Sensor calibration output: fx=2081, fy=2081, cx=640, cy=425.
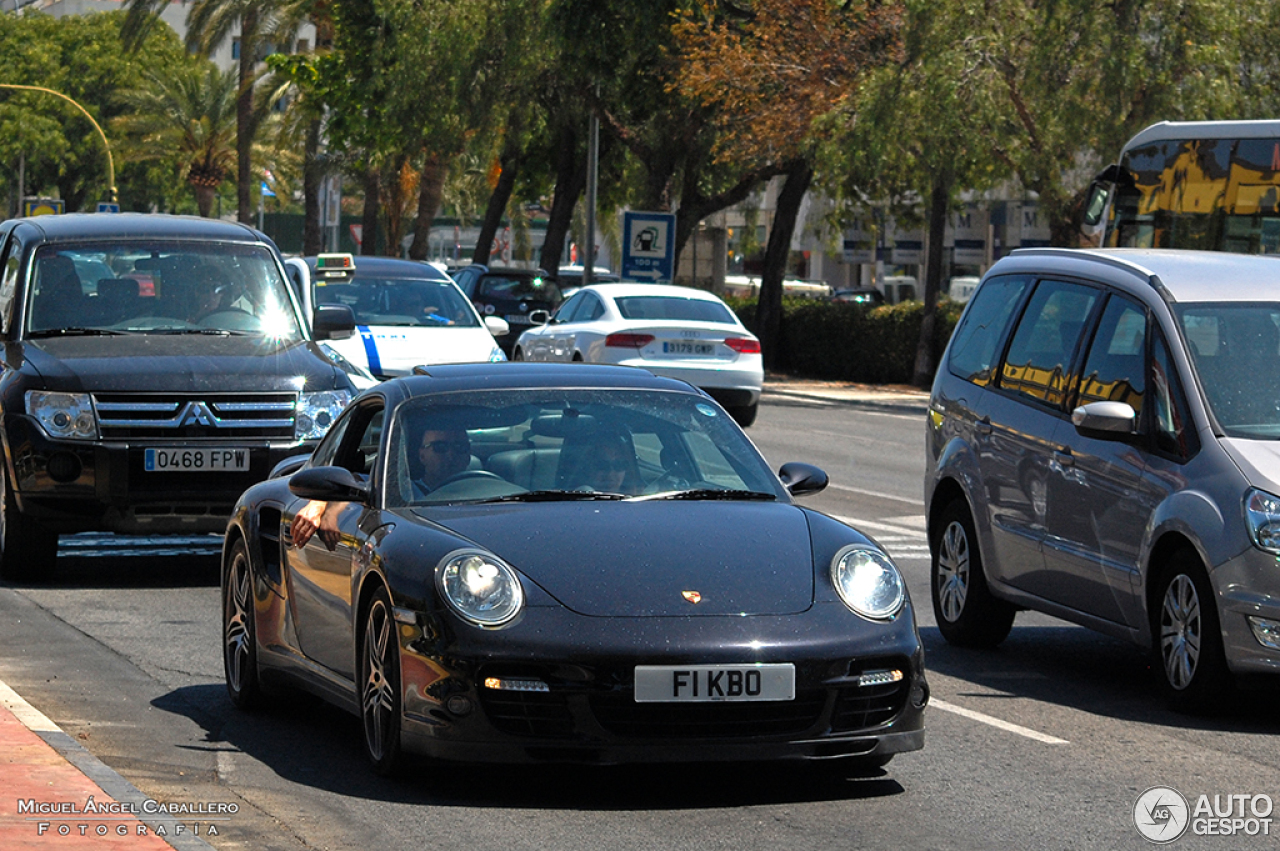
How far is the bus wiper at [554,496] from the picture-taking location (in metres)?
7.16

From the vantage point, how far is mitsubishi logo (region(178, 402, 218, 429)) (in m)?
11.9

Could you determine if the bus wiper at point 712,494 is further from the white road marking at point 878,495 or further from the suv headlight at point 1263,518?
the white road marking at point 878,495

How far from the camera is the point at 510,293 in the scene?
35781 mm

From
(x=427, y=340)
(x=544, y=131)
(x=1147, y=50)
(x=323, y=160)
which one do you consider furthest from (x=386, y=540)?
(x=323, y=160)

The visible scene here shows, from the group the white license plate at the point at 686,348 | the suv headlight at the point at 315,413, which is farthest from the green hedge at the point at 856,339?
the suv headlight at the point at 315,413

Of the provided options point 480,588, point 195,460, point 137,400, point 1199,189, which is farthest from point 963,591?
point 1199,189

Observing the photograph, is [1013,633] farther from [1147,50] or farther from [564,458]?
[1147,50]

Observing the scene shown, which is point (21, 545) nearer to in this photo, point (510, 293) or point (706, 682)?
point (706, 682)

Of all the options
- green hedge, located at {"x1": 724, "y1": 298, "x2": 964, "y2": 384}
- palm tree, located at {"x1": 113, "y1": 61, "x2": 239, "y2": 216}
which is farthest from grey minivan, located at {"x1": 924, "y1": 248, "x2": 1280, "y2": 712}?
palm tree, located at {"x1": 113, "y1": 61, "x2": 239, "y2": 216}

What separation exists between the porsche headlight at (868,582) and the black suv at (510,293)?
28.3 m

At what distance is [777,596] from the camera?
6496 mm

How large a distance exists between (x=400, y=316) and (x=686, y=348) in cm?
546

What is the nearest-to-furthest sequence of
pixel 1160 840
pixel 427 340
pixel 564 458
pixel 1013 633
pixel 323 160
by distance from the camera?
1. pixel 1160 840
2. pixel 564 458
3. pixel 1013 633
4. pixel 427 340
5. pixel 323 160

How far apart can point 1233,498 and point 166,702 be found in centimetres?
432
